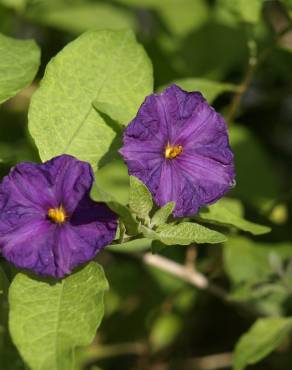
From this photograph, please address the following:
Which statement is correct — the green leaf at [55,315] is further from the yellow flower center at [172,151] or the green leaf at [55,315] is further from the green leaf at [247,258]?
the green leaf at [247,258]

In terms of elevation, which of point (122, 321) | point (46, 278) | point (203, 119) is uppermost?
point (203, 119)

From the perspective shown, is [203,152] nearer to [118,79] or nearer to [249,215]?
[118,79]

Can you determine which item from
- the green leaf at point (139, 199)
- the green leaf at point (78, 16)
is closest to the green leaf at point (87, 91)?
the green leaf at point (139, 199)

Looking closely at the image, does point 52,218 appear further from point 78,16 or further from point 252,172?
point 78,16

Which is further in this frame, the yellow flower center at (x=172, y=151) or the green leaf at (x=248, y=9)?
the green leaf at (x=248, y=9)

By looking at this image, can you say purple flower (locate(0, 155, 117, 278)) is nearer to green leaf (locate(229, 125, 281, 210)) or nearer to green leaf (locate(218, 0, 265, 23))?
green leaf (locate(218, 0, 265, 23))

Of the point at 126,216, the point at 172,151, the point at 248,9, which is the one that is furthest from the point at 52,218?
the point at 248,9

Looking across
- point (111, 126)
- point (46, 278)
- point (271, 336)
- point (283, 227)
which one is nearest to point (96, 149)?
point (111, 126)

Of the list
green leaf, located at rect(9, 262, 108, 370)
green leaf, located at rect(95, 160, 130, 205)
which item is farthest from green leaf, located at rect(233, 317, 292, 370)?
green leaf, located at rect(9, 262, 108, 370)

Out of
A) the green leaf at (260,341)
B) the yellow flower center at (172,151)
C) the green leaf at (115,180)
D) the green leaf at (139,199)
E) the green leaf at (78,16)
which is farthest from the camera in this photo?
the green leaf at (78,16)
